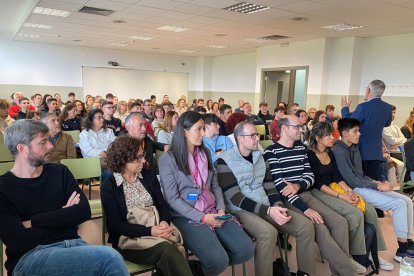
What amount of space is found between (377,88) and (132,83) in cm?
1086

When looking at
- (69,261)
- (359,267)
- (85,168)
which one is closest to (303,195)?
(359,267)

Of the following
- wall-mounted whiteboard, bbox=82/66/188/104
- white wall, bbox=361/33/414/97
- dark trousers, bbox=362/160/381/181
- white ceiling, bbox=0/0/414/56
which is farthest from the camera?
wall-mounted whiteboard, bbox=82/66/188/104

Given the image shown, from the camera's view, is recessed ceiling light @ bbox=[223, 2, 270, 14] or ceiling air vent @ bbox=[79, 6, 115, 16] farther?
ceiling air vent @ bbox=[79, 6, 115, 16]

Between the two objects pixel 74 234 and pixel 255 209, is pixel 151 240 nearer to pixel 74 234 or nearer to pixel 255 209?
pixel 74 234

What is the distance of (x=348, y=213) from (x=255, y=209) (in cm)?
84

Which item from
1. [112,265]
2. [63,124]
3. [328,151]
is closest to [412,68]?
[328,151]

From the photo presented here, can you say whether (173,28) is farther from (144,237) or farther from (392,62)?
(144,237)

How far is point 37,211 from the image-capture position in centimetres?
164

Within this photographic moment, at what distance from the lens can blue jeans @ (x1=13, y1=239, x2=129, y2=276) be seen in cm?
151

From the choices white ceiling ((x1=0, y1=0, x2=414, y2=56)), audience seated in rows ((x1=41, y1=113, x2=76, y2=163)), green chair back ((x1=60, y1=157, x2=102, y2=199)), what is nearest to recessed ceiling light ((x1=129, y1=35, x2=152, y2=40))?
white ceiling ((x1=0, y1=0, x2=414, y2=56))

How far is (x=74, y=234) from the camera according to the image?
176cm

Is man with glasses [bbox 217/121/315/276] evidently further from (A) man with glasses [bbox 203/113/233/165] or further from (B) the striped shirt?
(A) man with glasses [bbox 203/113/233/165]

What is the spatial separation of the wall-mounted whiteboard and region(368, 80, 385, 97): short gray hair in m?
10.7

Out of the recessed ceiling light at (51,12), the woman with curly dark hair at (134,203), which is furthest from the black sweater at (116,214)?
the recessed ceiling light at (51,12)
